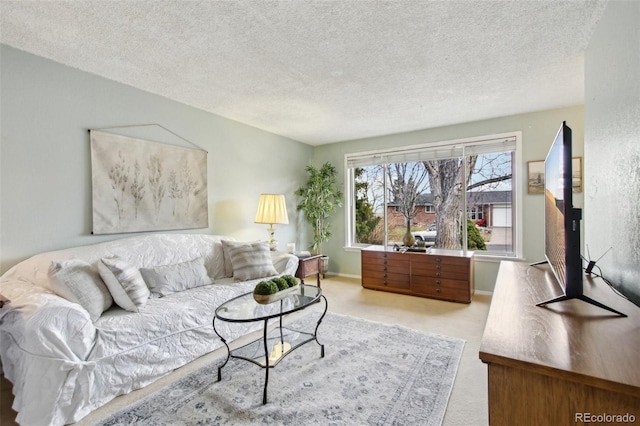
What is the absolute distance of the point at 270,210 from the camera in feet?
13.1

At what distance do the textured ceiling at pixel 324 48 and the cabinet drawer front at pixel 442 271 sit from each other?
200 centimetres

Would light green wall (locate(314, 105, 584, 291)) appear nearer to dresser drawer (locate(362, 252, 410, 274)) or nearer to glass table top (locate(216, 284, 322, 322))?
dresser drawer (locate(362, 252, 410, 274))

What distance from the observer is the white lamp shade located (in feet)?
13.1

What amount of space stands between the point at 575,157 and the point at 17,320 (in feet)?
Answer: 17.2

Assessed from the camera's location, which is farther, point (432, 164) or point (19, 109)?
point (432, 164)

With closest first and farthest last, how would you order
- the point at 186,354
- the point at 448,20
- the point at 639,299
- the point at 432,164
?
the point at 639,299, the point at 448,20, the point at 186,354, the point at 432,164

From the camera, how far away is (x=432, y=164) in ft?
14.8

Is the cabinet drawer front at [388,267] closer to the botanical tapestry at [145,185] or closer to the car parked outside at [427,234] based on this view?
the car parked outside at [427,234]

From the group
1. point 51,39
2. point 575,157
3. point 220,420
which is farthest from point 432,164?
point 51,39

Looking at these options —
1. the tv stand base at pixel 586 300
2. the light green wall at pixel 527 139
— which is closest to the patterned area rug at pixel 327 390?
the tv stand base at pixel 586 300

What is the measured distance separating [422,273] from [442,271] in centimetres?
26

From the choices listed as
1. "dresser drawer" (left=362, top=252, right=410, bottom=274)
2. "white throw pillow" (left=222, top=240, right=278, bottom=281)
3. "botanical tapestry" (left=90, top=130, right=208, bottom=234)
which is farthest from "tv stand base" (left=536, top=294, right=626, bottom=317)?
"botanical tapestry" (left=90, top=130, right=208, bottom=234)

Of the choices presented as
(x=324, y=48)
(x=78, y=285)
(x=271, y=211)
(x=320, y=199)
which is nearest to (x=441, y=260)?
(x=320, y=199)

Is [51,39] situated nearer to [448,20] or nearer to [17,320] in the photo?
[17,320]
